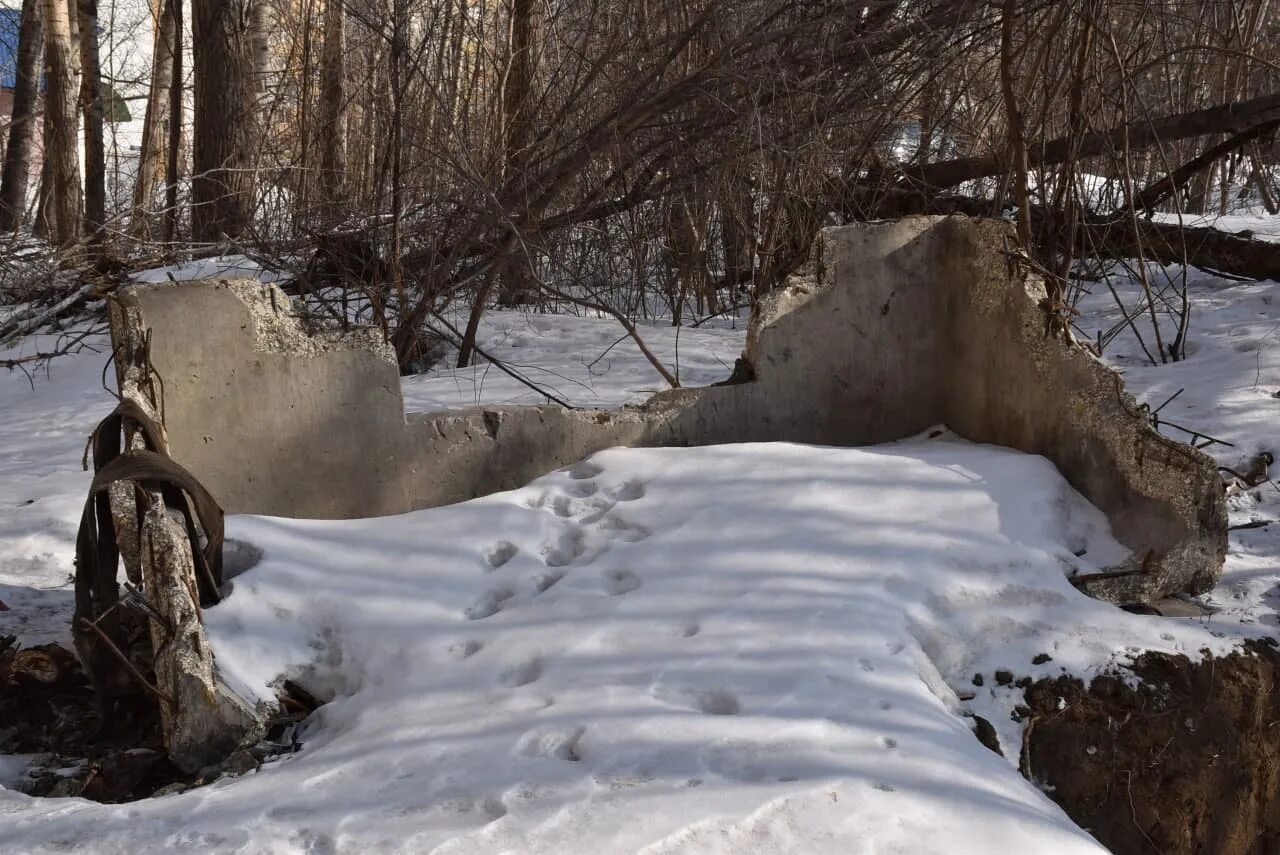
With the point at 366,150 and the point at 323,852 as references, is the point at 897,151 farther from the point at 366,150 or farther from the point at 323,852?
the point at 323,852

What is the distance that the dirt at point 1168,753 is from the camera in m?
3.23

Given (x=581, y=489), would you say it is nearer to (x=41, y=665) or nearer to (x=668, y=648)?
(x=668, y=648)

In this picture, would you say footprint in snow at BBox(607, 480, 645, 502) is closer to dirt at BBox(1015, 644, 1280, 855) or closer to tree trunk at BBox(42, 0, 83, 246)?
dirt at BBox(1015, 644, 1280, 855)

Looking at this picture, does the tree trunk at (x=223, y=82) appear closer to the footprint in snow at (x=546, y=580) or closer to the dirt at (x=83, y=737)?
the dirt at (x=83, y=737)

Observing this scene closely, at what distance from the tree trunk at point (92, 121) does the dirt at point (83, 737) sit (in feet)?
32.6

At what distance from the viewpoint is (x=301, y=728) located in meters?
3.00

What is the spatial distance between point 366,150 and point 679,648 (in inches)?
275

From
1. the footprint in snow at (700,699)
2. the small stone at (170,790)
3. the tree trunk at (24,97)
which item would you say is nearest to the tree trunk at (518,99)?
the footprint in snow at (700,699)

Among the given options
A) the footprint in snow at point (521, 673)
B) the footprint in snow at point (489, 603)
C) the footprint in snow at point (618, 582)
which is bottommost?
the footprint in snow at point (521, 673)

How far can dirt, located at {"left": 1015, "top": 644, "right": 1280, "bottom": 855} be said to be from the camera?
3232 millimetres

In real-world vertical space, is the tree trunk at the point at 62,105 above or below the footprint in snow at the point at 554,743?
above

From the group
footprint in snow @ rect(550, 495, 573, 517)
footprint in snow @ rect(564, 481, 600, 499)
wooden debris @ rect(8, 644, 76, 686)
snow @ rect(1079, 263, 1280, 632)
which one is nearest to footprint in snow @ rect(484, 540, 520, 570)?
footprint in snow @ rect(550, 495, 573, 517)

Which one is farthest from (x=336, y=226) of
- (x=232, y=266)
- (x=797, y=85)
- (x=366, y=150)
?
(x=797, y=85)

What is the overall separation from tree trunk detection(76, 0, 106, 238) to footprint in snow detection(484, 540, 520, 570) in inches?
406
